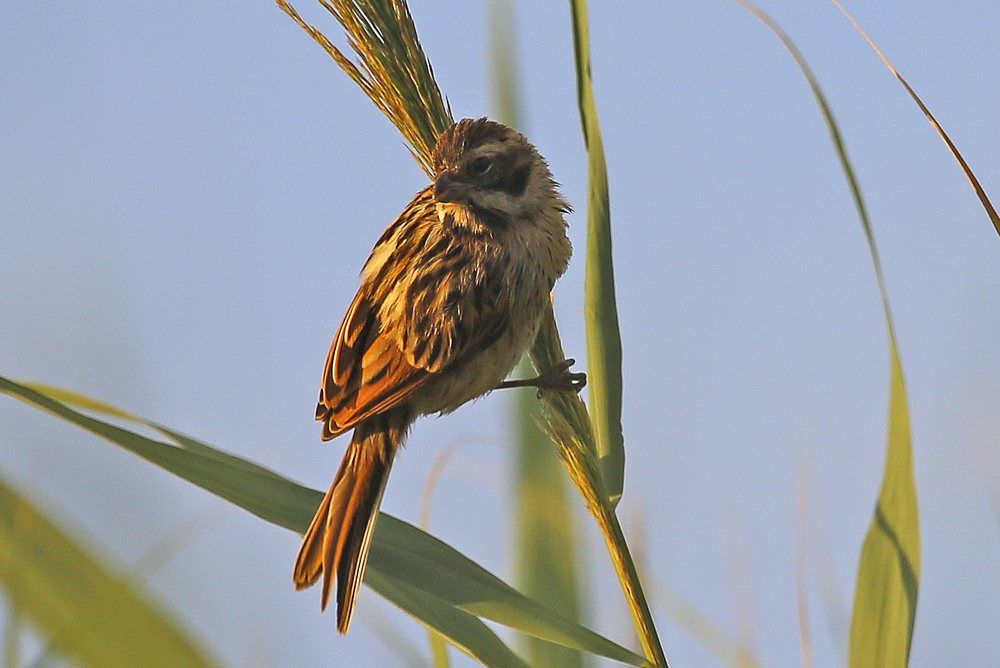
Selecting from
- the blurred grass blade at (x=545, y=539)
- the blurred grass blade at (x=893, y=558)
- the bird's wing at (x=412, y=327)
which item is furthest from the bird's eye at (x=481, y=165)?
the blurred grass blade at (x=893, y=558)

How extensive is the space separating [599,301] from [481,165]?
70cm

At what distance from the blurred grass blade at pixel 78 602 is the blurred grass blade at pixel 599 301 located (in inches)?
32.0

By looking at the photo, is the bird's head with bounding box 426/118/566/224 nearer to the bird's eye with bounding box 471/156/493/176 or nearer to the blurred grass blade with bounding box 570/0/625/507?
the bird's eye with bounding box 471/156/493/176

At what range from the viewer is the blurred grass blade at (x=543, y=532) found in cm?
147

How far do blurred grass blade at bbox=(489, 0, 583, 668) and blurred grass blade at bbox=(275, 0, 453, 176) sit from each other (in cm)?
52

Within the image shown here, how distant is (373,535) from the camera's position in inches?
56.5

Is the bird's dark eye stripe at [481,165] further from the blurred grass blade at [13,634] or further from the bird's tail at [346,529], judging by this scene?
the blurred grass blade at [13,634]

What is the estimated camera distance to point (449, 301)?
87.1 inches

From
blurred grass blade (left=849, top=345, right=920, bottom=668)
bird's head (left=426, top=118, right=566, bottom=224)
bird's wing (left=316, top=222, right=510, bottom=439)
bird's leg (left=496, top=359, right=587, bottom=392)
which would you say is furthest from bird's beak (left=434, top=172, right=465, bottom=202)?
blurred grass blade (left=849, top=345, right=920, bottom=668)

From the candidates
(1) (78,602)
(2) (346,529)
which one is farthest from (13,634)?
(2) (346,529)

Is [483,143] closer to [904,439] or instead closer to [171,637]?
[904,439]

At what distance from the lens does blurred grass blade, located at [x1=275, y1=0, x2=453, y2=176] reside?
1.60m

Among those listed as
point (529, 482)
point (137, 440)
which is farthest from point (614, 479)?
point (137, 440)

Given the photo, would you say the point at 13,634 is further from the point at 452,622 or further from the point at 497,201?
the point at 497,201
